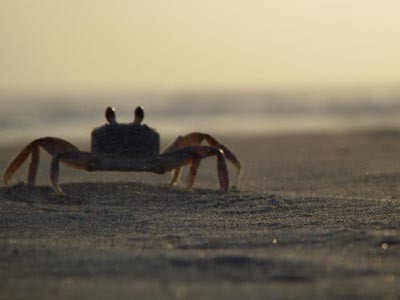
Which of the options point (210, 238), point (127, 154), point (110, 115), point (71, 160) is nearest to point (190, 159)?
point (127, 154)

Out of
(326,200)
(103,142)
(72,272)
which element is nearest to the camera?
(72,272)

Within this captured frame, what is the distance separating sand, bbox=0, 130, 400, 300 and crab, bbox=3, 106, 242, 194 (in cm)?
18

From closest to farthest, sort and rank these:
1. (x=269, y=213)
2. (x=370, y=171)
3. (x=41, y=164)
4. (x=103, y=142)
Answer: (x=269, y=213) → (x=103, y=142) → (x=370, y=171) → (x=41, y=164)

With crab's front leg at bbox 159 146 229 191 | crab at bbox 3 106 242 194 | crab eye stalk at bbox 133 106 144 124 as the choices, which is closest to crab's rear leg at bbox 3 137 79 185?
crab at bbox 3 106 242 194

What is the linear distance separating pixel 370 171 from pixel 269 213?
2875mm

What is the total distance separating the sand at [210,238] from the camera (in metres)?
3.87

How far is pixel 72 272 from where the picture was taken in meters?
4.21

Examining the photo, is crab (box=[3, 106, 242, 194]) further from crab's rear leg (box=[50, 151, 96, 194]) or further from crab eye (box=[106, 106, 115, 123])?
crab eye (box=[106, 106, 115, 123])

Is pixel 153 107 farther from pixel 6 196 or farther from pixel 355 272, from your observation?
pixel 355 272

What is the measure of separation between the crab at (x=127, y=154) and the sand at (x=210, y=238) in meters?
0.18

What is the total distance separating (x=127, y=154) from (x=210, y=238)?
2.83m

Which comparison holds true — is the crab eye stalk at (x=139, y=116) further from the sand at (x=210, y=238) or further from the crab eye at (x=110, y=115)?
the sand at (x=210, y=238)

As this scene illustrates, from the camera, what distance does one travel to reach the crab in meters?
7.58

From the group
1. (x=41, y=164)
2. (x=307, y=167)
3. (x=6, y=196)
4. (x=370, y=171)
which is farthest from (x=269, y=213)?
(x=41, y=164)
